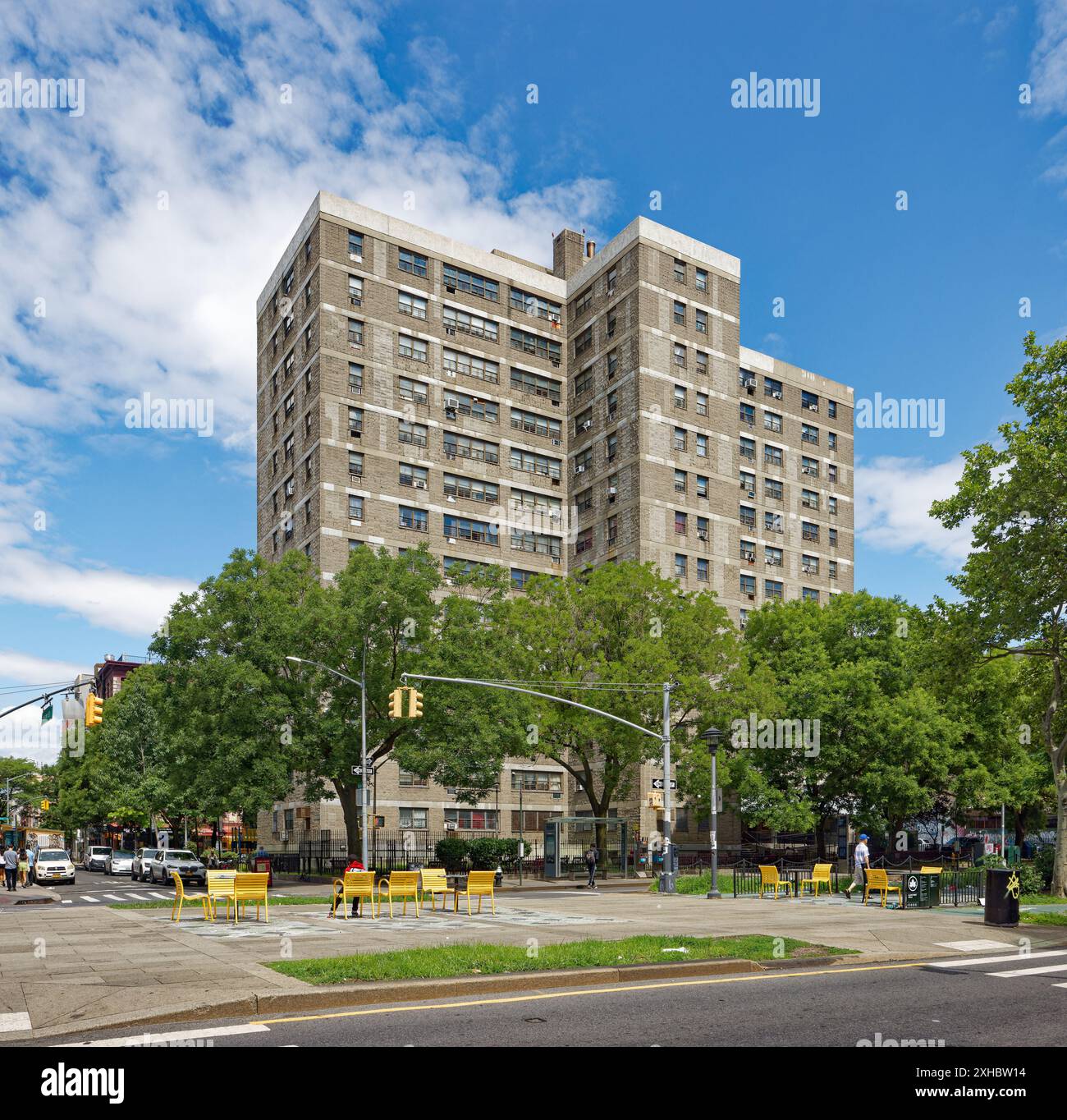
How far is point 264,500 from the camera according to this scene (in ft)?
243

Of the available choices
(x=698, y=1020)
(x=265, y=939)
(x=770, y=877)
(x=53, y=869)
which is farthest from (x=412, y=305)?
(x=698, y=1020)

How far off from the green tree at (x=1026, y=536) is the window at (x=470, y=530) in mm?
38028

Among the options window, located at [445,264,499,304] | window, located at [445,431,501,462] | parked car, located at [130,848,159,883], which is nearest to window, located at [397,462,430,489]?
window, located at [445,431,501,462]

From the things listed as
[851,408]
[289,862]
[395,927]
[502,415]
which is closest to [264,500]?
[502,415]

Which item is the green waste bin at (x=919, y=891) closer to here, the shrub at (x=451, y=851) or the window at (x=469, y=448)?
the shrub at (x=451, y=851)

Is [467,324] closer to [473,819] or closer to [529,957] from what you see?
[473,819]

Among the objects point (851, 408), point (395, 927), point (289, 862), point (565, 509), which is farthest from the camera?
A: point (851, 408)

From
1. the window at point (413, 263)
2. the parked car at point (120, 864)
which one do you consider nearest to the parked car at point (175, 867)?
the parked car at point (120, 864)

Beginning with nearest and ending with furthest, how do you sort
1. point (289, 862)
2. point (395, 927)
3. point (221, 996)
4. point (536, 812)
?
point (221, 996)
point (395, 927)
point (289, 862)
point (536, 812)

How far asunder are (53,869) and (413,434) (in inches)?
1219

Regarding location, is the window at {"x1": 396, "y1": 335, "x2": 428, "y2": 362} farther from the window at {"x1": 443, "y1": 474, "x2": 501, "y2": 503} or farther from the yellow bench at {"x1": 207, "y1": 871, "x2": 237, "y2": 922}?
the yellow bench at {"x1": 207, "y1": 871, "x2": 237, "y2": 922}

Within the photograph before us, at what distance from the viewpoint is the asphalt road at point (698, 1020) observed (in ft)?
32.2

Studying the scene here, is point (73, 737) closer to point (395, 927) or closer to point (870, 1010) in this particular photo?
point (395, 927)

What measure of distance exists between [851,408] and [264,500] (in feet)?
151
